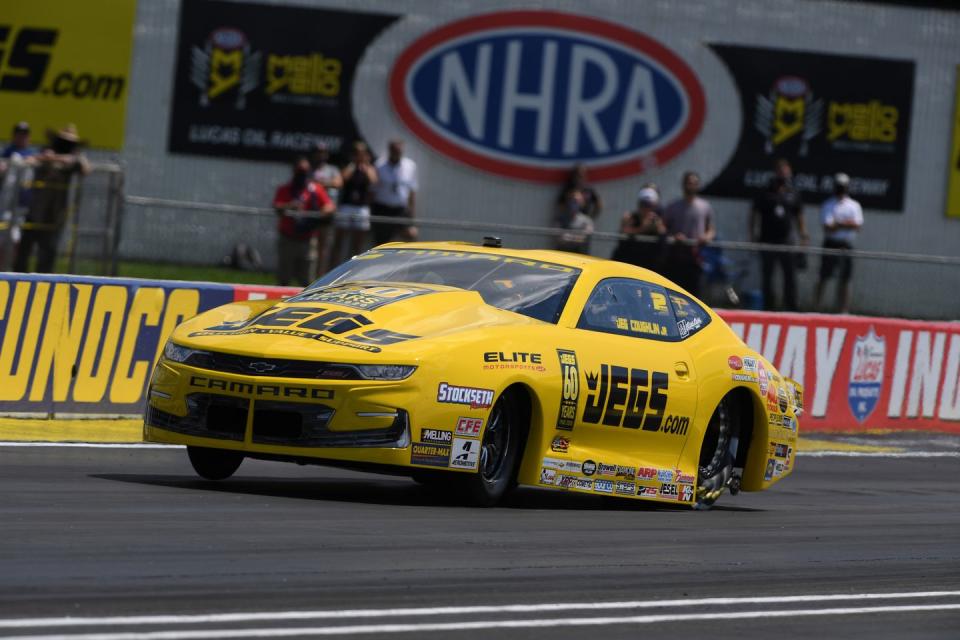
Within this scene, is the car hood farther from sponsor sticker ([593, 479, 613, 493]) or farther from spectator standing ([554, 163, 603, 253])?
spectator standing ([554, 163, 603, 253])

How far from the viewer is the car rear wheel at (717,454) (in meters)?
11.4

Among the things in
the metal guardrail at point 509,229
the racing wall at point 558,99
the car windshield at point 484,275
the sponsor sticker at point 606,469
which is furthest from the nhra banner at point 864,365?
the racing wall at point 558,99

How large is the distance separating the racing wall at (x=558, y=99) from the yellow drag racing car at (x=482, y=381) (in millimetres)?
16042

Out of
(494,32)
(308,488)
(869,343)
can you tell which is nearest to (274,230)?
(869,343)

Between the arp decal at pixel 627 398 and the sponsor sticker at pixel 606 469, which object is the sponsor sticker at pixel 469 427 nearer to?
the arp decal at pixel 627 398

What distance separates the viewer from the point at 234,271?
17203mm

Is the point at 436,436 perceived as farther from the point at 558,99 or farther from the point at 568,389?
the point at 558,99

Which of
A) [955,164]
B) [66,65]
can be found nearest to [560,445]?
[66,65]

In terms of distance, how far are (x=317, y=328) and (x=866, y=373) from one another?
1010cm

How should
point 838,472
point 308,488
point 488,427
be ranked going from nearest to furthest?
1. point 488,427
2. point 308,488
3. point 838,472

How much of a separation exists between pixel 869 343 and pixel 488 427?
9647 mm

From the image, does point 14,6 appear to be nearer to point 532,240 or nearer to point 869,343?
point 532,240

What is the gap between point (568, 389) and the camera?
1016 cm

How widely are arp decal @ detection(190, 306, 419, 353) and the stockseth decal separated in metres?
0.32
